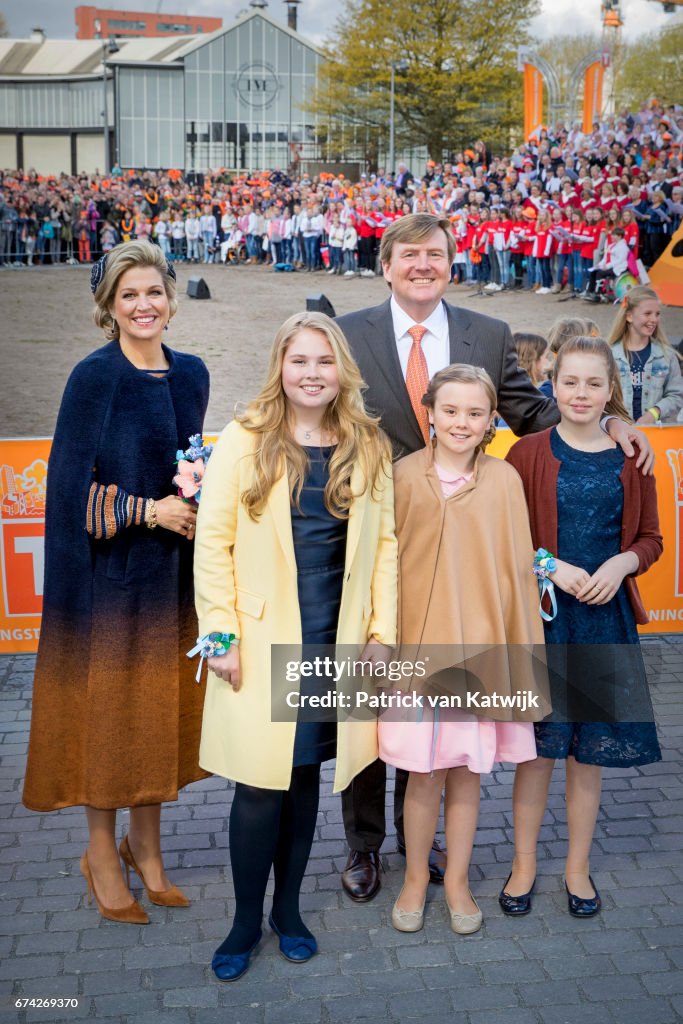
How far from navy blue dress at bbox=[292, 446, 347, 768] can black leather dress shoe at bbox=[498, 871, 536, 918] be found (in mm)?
870

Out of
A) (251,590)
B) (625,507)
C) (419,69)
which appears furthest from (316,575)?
(419,69)

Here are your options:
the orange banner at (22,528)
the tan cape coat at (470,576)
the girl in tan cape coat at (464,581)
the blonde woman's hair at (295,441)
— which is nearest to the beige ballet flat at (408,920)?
the girl in tan cape coat at (464,581)

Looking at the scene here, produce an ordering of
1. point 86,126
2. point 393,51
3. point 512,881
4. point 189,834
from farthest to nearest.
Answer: point 86,126 → point 393,51 → point 189,834 → point 512,881

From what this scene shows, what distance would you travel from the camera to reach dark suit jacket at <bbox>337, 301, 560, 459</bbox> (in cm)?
345

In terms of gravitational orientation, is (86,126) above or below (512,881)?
above

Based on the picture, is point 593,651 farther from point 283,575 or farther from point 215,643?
point 215,643

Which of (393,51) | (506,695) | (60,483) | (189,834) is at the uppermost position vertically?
(393,51)

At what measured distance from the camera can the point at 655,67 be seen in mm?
13461

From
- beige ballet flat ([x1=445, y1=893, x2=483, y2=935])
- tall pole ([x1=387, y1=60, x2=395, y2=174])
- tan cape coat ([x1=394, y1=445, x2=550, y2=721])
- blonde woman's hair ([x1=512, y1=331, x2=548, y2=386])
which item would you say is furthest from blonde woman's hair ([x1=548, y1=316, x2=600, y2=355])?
tall pole ([x1=387, y1=60, x2=395, y2=174])

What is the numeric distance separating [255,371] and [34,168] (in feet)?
11.6

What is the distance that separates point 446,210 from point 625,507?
1389cm

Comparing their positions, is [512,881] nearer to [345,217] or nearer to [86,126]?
[86,126]

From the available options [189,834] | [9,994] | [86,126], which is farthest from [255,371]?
[9,994]

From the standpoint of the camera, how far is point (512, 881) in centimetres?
330
